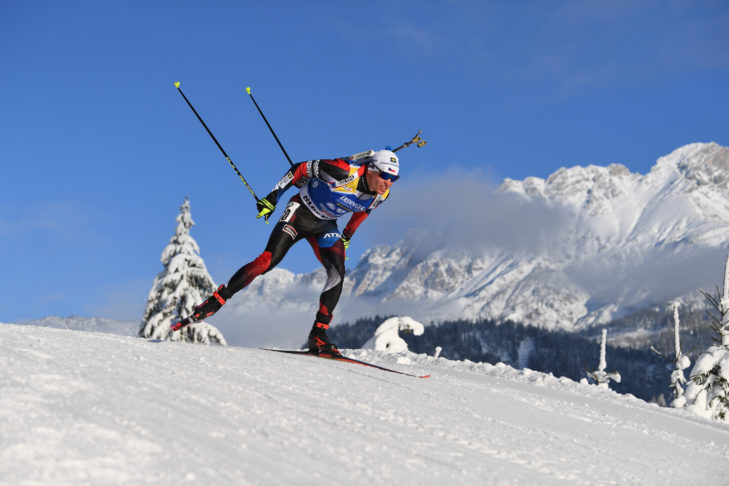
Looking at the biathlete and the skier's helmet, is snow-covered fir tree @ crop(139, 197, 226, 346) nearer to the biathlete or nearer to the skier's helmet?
the biathlete

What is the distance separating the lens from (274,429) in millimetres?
4070

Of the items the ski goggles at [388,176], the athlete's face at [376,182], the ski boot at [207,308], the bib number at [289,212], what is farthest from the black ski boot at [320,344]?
the ski goggles at [388,176]

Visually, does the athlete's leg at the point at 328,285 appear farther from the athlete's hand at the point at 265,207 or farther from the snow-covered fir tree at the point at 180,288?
the snow-covered fir tree at the point at 180,288

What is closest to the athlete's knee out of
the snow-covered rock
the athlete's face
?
the athlete's face

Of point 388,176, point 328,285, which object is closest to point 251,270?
point 328,285

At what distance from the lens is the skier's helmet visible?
8.70m

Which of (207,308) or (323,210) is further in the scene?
(323,210)

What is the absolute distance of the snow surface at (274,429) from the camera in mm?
3248

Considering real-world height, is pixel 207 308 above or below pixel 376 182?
below

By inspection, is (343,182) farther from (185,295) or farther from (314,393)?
(185,295)

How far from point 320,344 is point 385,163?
2.31 meters

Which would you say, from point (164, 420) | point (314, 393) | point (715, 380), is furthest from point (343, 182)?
point (715, 380)

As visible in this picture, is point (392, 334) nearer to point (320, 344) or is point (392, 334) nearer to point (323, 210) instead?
point (320, 344)

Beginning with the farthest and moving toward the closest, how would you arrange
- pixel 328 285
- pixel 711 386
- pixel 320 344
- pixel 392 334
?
1. pixel 392 334
2. pixel 711 386
3. pixel 328 285
4. pixel 320 344
